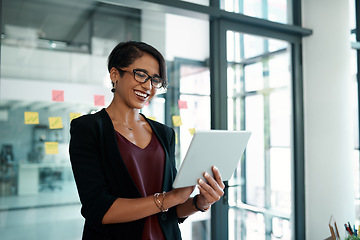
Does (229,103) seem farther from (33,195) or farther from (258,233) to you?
(33,195)

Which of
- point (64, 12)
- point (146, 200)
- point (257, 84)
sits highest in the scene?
point (64, 12)

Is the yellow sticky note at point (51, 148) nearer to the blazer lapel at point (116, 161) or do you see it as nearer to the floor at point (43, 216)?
the floor at point (43, 216)

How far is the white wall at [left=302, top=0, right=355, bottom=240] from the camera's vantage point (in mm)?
2674

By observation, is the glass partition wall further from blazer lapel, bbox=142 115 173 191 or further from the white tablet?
the white tablet

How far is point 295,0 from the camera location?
2.92 m

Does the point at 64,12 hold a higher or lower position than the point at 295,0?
lower

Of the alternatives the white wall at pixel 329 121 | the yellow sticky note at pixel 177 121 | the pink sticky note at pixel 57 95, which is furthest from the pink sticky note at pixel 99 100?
the white wall at pixel 329 121

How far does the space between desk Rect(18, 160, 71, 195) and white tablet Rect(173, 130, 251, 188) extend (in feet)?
4.77

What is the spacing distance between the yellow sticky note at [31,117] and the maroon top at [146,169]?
1.18m

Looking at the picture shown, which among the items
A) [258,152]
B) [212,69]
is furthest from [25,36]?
[258,152]

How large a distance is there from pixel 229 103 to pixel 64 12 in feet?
4.52

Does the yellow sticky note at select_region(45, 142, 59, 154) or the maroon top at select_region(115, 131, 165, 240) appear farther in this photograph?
the yellow sticky note at select_region(45, 142, 59, 154)

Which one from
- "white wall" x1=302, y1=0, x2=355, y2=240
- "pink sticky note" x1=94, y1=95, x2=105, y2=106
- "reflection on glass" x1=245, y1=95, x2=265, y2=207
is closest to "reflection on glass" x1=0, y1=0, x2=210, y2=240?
"pink sticky note" x1=94, y1=95, x2=105, y2=106

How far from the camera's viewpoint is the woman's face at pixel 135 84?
1.20 m
